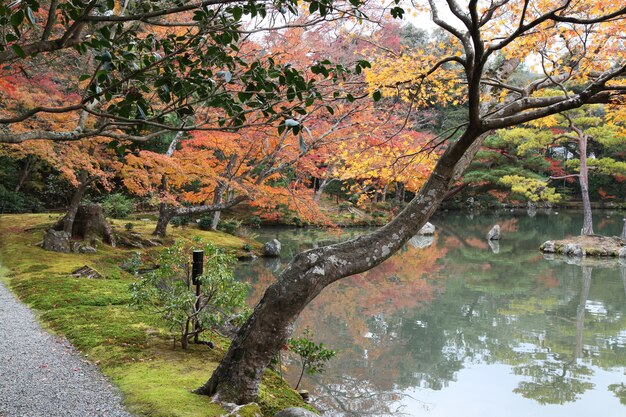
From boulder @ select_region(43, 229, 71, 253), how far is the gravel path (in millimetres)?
4678

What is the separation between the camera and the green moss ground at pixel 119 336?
11.9ft

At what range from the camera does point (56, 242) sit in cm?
975

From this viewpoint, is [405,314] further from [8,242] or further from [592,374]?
[8,242]

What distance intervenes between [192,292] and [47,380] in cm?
138

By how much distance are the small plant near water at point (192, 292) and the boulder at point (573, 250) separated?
43.8 ft

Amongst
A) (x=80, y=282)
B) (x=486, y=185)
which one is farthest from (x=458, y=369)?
(x=486, y=185)

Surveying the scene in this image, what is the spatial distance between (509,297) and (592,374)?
12.8ft

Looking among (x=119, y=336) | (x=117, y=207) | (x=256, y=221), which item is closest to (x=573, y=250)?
(x=256, y=221)

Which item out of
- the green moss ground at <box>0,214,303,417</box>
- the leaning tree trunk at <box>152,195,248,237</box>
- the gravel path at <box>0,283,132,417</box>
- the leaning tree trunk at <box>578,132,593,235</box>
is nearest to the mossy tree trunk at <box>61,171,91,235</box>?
the green moss ground at <box>0,214,303,417</box>

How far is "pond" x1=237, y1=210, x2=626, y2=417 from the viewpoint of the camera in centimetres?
527

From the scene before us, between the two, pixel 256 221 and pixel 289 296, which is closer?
pixel 289 296

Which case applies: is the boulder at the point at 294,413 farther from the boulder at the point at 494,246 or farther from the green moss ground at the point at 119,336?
the boulder at the point at 494,246

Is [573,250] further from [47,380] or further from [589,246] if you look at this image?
[47,380]

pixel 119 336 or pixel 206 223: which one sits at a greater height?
pixel 206 223
